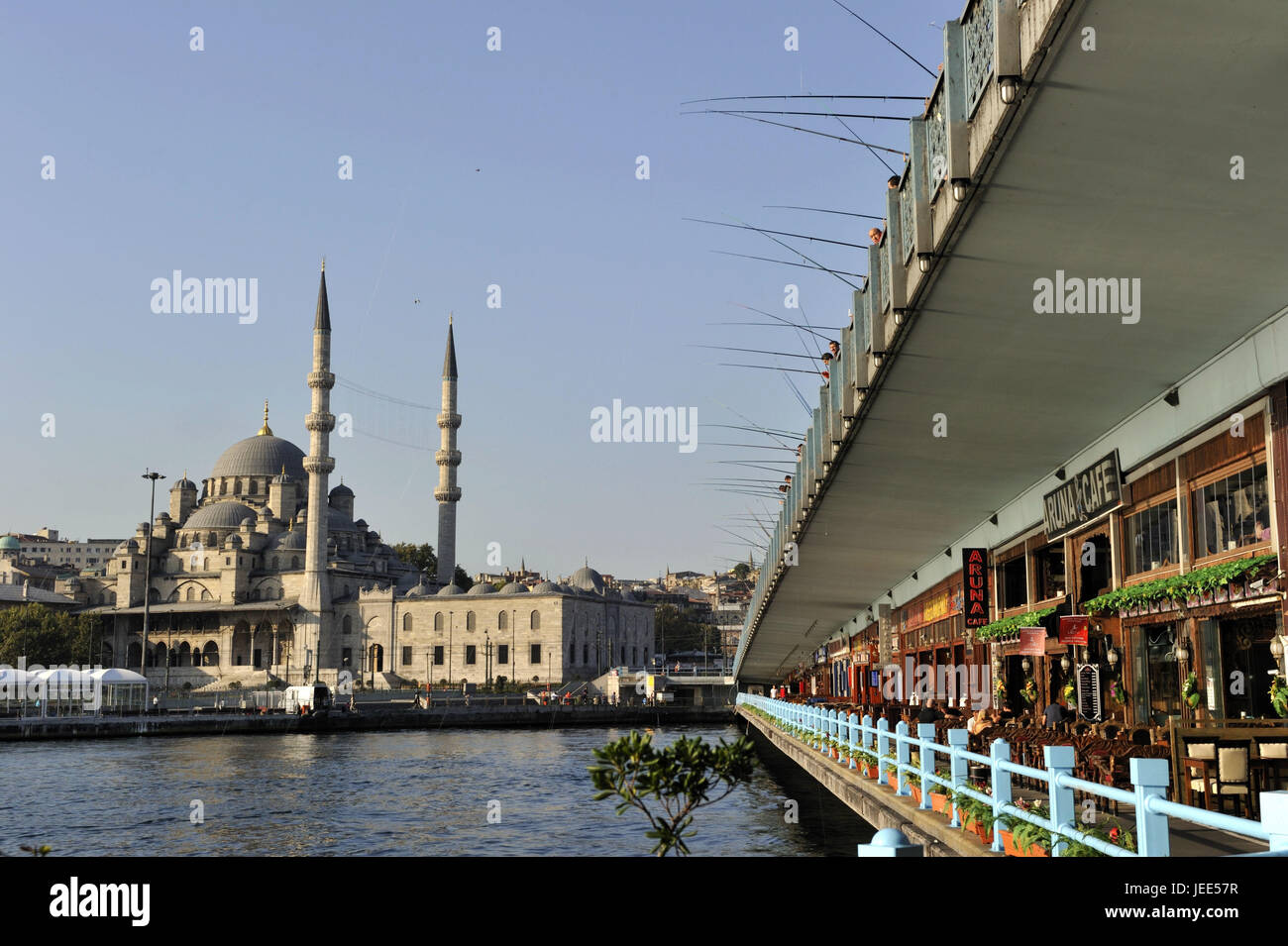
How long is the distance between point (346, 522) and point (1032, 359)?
12002cm

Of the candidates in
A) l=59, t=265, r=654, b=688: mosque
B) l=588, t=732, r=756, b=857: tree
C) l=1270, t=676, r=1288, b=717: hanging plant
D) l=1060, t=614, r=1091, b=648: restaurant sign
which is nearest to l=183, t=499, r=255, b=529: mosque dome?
l=59, t=265, r=654, b=688: mosque

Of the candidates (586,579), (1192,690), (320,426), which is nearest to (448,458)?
(320,426)

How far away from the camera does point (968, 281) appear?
11.1 meters

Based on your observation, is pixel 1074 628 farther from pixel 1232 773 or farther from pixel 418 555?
pixel 418 555

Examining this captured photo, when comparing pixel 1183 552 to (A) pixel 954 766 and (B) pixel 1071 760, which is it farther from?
(B) pixel 1071 760

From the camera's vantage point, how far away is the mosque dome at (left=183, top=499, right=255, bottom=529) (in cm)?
12213

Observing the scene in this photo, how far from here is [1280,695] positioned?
11.4m

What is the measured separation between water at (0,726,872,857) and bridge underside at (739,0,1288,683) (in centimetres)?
611

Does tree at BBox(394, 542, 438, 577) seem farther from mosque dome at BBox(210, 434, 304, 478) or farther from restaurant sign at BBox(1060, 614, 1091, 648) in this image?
restaurant sign at BBox(1060, 614, 1091, 648)

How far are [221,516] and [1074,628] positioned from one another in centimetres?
11525

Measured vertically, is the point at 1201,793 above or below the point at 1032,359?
below

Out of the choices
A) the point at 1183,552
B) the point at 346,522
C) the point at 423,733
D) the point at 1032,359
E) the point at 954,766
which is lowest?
the point at 423,733
